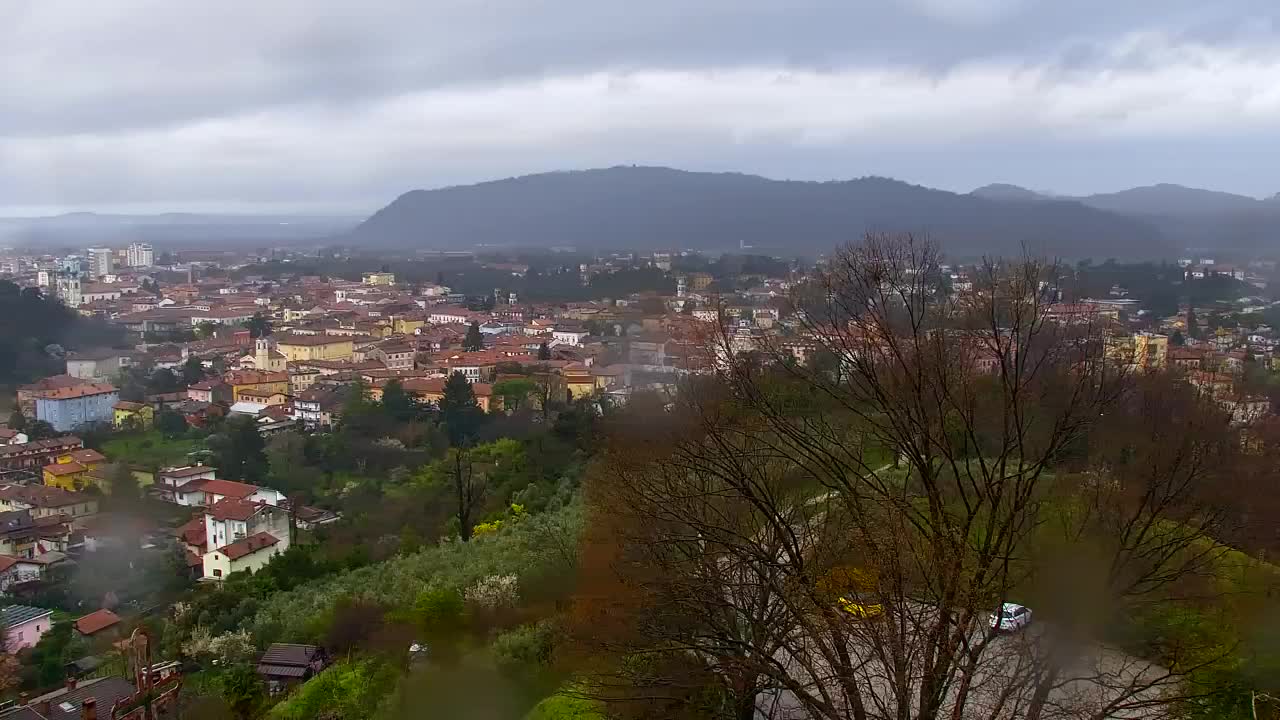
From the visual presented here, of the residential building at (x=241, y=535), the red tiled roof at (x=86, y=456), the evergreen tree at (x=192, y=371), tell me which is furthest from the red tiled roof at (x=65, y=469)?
the evergreen tree at (x=192, y=371)

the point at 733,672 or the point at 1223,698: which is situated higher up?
the point at 733,672

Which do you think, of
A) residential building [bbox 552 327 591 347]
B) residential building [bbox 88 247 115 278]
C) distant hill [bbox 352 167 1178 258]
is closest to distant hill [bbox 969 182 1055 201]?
distant hill [bbox 352 167 1178 258]

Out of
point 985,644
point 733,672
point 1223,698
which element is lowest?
point 1223,698

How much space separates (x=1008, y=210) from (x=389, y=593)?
19479 mm

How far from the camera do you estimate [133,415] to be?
18.9 m

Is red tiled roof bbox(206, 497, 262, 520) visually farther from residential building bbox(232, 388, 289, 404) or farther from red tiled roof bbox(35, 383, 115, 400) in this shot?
residential building bbox(232, 388, 289, 404)

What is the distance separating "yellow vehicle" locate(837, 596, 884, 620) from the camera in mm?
3482

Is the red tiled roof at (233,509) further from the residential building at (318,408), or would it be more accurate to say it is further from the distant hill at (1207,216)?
the distant hill at (1207,216)

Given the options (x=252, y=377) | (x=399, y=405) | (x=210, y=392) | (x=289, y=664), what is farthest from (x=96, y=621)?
(x=252, y=377)

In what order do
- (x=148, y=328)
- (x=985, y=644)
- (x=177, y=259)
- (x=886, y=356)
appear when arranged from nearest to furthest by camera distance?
(x=985, y=644), (x=886, y=356), (x=148, y=328), (x=177, y=259)

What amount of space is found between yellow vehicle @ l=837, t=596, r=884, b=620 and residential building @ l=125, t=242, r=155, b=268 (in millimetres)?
44280

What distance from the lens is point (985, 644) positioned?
10.9ft

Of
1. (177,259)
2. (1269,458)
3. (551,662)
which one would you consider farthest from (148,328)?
(1269,458)

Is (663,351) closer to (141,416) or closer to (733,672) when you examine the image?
(733,672)
